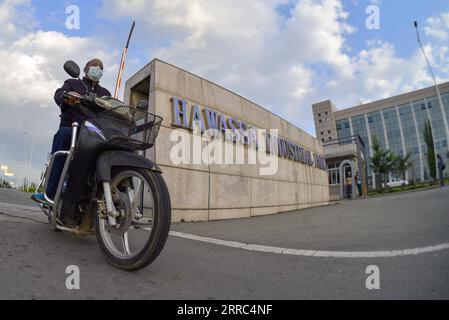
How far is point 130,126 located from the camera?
217cm

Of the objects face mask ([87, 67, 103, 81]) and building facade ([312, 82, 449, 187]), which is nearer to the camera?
face mask ([87, 67, 103, 81])

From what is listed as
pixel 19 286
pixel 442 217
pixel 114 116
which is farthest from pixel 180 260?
pixel 442 217

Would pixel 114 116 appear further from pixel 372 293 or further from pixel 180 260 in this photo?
pixel 372 293

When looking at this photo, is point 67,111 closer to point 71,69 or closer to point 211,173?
point 71,69

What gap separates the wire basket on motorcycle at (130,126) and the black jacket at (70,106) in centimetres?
55

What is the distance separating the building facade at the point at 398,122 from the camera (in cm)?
7300

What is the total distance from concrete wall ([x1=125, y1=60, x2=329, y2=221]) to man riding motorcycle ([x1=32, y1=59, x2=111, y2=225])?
223cm

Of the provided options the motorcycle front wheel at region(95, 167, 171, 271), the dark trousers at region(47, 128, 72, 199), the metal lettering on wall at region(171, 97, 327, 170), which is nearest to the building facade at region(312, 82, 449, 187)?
the metal lettering on wall at region(171, 97, 327, 170)

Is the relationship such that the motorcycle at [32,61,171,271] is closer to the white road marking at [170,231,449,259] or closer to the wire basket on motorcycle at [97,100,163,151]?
the wire basket on motorcycle at [97,100,163,151]

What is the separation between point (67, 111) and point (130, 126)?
38.6 inches

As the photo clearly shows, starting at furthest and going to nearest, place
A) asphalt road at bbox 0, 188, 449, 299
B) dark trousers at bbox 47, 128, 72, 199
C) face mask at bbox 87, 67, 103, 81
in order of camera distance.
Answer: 1. face mask at bbox 87, 67, 103, 81
2. dark trousers at bbox 47, 128, 72, 199
3. asphalt road at bbox 0, 188, 449, 299

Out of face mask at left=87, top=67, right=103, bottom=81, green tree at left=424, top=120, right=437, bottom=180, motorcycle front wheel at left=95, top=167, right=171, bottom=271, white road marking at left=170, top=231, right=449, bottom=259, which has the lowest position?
white road marking at left=170, top=231, right=449, bottom=259

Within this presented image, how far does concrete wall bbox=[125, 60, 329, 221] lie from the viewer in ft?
16.9

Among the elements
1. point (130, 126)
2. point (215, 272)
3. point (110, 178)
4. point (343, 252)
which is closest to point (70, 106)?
point (130, 126)
